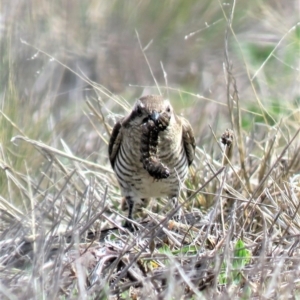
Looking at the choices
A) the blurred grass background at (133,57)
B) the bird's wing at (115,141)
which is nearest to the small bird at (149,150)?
the bird's wing at (115,141)

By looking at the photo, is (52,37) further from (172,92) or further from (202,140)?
(202,140)

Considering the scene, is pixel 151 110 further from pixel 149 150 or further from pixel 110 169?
pixel 110 169

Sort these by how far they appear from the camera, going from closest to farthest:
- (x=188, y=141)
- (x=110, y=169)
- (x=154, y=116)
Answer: (x=154, y=116) → (x=188, y=141) → (x=110, y=169)

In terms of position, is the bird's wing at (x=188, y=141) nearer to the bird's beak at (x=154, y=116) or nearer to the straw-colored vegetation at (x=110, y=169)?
the straw-colored vegetation at (x=110, y=169)

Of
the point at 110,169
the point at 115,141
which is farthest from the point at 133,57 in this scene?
the point at 115,141

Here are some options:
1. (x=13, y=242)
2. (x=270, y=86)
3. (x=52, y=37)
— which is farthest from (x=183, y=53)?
(x=13, y=242)

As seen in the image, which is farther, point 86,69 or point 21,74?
point 86,69
